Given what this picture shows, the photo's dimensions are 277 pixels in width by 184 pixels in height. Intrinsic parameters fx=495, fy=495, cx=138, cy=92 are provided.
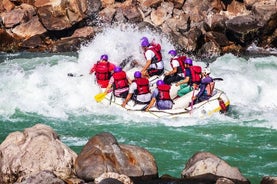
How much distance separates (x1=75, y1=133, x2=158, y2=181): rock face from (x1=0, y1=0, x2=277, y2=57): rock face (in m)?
16.4

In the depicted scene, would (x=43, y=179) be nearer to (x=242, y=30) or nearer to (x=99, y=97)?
(x=99, y=97)

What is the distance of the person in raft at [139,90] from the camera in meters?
13.8

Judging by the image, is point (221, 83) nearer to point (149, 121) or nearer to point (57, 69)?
point (149, 121)

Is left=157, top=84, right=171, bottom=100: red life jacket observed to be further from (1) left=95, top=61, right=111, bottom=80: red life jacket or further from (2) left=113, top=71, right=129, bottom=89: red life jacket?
(1) left=95, top=61, right=111, bottom=80: red life jacket

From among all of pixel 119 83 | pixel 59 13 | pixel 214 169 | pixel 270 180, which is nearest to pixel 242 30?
pixel 59 13

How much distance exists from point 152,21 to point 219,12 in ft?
14.3

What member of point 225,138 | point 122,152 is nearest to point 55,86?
point 225,138

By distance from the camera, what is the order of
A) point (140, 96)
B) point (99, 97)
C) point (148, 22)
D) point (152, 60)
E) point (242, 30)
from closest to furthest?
point (140, 96) < point (99, 97) < point (152, 60) < point (242, 30) < point (148, 22)

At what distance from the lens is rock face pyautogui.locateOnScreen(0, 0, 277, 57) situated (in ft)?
84.9

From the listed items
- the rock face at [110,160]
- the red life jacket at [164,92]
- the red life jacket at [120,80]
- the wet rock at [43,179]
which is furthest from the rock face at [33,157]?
the red life jacket at [120,80]

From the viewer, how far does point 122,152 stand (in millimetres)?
8844

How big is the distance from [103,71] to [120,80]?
3.75 ft

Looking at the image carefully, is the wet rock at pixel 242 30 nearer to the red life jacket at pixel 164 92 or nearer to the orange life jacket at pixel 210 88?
the orange life jacket at pixel 210 88

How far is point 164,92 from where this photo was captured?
13586 mm
